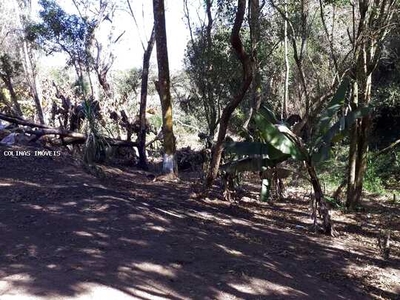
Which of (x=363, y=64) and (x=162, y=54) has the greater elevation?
(x=162, y=54)

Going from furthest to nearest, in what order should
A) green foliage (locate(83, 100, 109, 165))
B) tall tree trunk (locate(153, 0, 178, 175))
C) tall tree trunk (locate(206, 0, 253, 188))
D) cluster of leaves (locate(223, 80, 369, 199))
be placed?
green foliage (locate(83, 100, 109, 165)) → tall tree trunk (locate(153, 0, 178, 175)) → tall tree trunk (locate(206, 0, 253, 188)) → cluster of leaves (locate(223, 80, 369, 199))

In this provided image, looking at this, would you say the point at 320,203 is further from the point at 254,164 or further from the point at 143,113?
the point at 143,113

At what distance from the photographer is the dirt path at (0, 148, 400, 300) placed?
4523 millimetres

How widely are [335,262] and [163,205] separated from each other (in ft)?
10.8

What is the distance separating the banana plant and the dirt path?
1054mm

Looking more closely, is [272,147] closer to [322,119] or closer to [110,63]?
[322,119]

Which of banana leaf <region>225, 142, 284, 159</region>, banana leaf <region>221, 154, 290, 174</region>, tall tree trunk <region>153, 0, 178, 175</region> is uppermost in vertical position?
tall tree trunk <region>153, 0, 178, 175</region>

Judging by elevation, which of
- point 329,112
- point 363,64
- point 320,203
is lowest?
point 320,203

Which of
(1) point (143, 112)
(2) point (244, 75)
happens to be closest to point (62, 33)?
(1) point (143, 112)

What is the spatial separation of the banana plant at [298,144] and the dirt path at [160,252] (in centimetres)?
105

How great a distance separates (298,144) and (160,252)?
2.92 metres

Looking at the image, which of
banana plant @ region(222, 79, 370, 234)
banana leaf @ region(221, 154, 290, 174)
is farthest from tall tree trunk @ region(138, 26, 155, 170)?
banana plant @ region(222, 79, 370, 234)

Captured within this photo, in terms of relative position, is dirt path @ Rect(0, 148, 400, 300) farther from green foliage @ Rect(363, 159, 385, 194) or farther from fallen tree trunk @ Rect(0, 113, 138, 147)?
green foliage @ Rect(363, 159, 385, 194)

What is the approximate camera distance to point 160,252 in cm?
563
